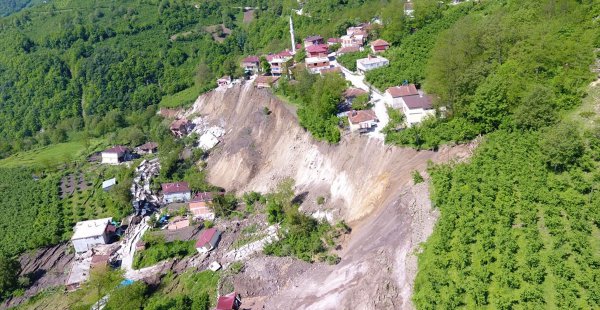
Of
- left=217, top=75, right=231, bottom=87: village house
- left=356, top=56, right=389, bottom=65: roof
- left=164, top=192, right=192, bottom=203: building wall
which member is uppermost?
left=356, top=56, right=389, bottom=65: roof

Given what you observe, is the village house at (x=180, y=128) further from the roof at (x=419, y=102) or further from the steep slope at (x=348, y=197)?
the roof at (x=419, y=102)

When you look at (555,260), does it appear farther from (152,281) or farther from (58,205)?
(58,205)

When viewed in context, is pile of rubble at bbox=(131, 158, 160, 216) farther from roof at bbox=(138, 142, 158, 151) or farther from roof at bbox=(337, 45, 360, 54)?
roof at bbox=(337, 45, 360, 54)

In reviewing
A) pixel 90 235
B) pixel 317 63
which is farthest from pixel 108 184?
pixel 317 63

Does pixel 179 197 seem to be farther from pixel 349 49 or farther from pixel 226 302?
pixel 349 49

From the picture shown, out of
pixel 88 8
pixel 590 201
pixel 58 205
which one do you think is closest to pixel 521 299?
pixel 590 201

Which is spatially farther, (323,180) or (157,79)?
(157,79)

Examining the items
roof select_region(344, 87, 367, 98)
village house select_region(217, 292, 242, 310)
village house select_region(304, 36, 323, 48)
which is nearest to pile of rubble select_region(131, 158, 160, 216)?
village house select_region(217, 292, 242, 310)
